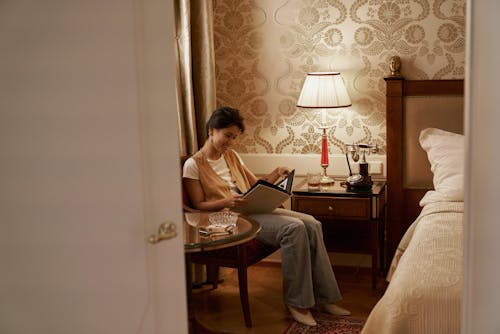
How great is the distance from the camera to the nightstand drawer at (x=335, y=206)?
378 centimetres

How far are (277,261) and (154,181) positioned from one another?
8.56 ft

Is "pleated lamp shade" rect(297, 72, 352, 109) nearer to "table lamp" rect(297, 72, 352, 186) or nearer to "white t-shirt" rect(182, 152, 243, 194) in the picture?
"table lamp" rect(297, 72, 352, 186)

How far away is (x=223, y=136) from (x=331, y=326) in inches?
44.3

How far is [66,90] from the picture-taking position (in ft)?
5.90

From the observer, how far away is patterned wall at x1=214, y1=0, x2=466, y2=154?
388 centimetres

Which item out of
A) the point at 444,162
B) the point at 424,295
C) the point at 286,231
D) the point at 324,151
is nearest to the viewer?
the point at 424,295

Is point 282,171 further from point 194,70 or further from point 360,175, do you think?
point 194,70

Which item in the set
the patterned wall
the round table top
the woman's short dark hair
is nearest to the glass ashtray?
the round table top

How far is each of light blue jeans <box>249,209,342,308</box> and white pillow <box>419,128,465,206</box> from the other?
673mm

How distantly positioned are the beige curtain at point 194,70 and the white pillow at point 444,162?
4.32 ft

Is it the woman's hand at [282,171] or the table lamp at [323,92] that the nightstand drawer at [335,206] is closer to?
the woman's hand at [282,171]

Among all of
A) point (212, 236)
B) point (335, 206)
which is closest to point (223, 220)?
point (212, 236)

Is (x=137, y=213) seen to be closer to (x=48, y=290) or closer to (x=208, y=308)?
(x=48, y=290)

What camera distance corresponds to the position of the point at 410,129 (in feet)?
12.9
